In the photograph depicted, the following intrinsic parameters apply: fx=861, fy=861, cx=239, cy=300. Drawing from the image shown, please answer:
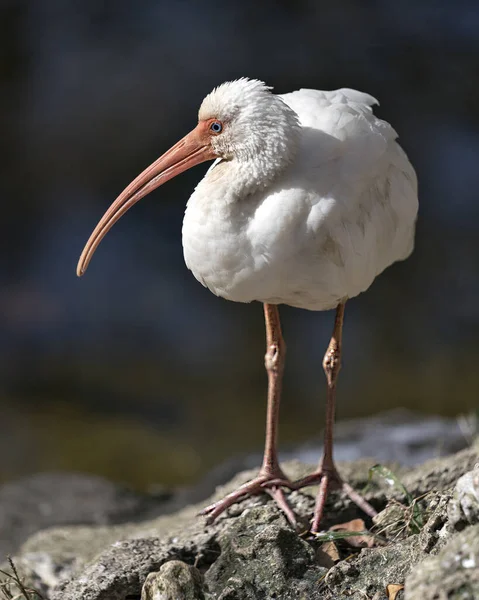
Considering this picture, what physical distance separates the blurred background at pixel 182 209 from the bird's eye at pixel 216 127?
6.25 meters

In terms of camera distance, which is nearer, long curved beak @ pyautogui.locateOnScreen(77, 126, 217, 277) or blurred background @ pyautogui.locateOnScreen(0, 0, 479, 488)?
long curved beak @ pyautogui.locateOnScreen(77, 126, 217, 277)

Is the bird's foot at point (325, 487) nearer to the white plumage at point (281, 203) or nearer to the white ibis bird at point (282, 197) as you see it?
the white ibis bird at point (282, 197)

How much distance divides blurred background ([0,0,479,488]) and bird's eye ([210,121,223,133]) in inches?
246

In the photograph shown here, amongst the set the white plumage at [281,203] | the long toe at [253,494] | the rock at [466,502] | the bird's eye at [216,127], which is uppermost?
the bird's eye at [216,127]

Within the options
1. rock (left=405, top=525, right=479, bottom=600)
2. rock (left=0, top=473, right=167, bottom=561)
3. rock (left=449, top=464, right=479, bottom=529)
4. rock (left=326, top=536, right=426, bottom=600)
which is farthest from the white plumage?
rock (left=0, top=473, right=167, bottom=561)

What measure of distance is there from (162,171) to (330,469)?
151 cm

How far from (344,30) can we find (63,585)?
30.3ft

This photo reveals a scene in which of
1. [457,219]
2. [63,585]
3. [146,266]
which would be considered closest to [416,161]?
[457,219]

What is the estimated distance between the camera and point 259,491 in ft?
12.7

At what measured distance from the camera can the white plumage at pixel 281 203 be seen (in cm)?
318

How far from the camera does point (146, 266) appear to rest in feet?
36.4

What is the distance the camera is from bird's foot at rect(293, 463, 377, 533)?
11.8 ft

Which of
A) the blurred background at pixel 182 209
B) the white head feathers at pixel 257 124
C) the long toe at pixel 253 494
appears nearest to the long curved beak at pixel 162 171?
the white head feathers at pixel 257 124

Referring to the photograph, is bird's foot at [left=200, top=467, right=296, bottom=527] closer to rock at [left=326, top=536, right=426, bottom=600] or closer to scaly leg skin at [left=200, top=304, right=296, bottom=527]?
scaly leg skin at [left=200, top=304, right=296, bottom=527]
